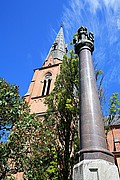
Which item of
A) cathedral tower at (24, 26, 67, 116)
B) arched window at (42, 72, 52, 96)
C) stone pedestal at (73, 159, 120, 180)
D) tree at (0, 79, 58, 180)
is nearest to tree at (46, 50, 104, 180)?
tree at (0, 79, 58, 180)

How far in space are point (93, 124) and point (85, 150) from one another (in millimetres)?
769

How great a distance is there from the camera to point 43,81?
26.8m

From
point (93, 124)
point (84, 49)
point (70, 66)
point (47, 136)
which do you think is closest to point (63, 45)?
point (70, 66)

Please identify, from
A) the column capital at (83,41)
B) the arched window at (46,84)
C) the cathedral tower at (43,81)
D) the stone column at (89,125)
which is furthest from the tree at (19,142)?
the arched window at (46,84)

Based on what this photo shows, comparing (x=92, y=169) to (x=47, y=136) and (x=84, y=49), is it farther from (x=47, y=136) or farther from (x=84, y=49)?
(x=47, y=136)

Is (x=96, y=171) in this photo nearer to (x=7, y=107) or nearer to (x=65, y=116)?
(x=7, y=107)

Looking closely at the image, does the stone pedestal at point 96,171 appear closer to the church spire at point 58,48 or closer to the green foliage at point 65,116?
the green foliage at point 65,116

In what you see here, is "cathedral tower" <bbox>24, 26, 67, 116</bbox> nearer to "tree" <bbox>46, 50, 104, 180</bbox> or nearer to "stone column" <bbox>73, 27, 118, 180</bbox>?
"tree" <bbox>46, 50, 104, 180</bbox>

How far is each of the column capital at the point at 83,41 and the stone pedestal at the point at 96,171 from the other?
4474 mm

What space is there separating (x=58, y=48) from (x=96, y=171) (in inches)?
1232

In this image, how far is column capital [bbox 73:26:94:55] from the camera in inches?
296

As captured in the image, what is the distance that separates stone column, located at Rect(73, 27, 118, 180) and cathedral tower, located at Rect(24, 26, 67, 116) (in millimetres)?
14918

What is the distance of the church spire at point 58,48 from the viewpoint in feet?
106

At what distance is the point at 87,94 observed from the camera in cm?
589
